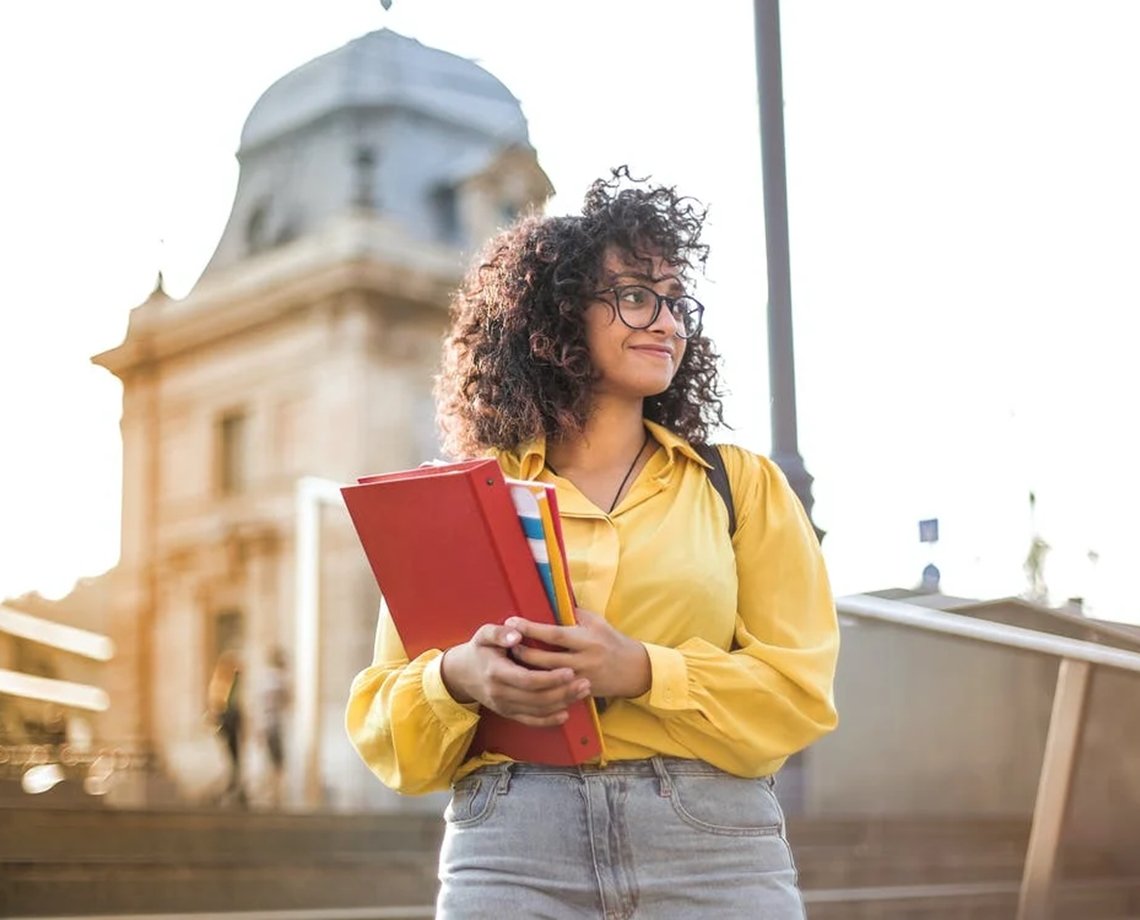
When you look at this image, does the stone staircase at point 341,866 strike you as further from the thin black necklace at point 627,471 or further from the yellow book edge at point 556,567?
the yellow book edge at point 556,567

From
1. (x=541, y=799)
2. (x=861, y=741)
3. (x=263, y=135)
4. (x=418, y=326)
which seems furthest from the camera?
(x=263, y=135)

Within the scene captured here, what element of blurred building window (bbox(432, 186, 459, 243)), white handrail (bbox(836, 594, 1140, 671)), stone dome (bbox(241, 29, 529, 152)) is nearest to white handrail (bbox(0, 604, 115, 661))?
white handrail (bbox(836, 594, 1140, 671))

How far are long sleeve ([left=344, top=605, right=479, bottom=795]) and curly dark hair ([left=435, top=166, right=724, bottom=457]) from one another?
0.35m

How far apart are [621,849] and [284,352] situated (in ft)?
63.6

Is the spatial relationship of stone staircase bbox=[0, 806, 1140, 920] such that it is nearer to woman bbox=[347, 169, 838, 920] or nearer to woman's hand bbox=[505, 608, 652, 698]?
woman bbox=[347, 169, 838, 920]

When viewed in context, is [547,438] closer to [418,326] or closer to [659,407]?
[659,407]

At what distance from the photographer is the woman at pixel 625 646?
205 cm

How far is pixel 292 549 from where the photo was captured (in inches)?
827

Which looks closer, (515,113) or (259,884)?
(259,884)

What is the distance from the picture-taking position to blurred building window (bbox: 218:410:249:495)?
21625mm

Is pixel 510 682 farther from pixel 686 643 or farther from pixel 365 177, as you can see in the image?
pixel 365 177

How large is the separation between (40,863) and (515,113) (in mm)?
16313

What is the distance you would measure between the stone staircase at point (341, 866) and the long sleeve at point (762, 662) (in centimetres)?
212

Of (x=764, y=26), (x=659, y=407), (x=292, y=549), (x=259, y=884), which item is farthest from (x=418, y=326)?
(x=659, y=407)
